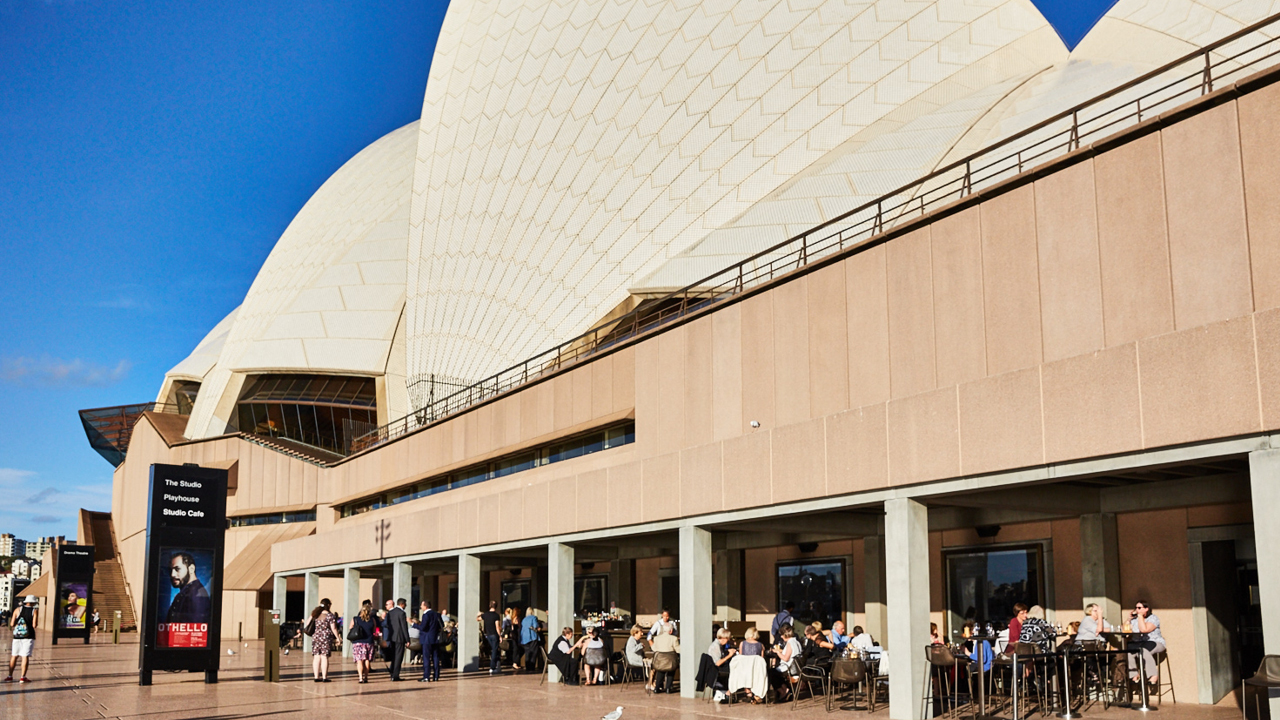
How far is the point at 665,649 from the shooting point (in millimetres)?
16125

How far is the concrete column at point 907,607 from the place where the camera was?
39.7 feet

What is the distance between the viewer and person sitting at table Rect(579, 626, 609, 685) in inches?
704

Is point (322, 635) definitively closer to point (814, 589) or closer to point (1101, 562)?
point (814, 589)

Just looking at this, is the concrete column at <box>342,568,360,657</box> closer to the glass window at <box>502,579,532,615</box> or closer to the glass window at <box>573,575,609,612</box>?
the glass window at <box>502,579,532,615</box>

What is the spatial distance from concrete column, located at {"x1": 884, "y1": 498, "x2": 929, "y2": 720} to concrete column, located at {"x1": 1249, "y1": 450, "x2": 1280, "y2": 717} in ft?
13.0

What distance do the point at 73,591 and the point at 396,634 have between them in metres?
25.2

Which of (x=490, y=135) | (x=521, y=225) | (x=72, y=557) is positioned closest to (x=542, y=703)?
(x=521, y=225)

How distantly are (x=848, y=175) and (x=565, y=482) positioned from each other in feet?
32.5

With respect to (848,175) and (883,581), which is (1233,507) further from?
(848,175)

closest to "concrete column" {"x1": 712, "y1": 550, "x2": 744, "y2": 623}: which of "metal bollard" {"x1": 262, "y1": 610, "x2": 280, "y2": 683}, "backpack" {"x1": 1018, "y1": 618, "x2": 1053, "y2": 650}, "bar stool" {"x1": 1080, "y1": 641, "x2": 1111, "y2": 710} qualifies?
"metal bollard" {"x1": 262, "y1": 610, "x2": 280, "y2": 683}

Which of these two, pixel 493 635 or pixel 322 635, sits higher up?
pixel 322 635

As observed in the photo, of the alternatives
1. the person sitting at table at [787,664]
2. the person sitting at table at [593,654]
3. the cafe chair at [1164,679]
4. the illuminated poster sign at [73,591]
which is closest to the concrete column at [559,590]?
the person sitting at table at [593,654]

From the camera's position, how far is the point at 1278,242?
9.41 meters

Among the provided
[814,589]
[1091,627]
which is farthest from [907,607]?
[814,589]
